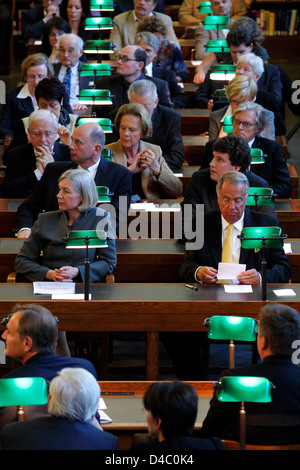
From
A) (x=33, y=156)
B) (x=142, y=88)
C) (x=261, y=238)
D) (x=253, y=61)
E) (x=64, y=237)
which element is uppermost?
(x=253, y=61)

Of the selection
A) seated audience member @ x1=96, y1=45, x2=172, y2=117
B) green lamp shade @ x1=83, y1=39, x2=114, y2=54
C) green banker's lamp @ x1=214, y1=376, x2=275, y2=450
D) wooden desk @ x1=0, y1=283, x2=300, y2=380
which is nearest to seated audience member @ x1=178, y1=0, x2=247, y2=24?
green lamp shade @ x1=83, y1=39, x2=114, y2=54

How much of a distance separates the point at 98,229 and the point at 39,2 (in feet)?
25.1

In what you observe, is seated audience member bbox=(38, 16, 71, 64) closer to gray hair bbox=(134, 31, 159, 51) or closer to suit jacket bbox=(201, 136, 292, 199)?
gray hair bbox=(134, 31, 159, 51)

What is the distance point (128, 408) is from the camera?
4223 millimetres

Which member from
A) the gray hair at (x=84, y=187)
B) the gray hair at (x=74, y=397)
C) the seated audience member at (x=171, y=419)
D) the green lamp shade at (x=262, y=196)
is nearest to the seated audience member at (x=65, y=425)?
the gray hair at (x=74, y=397)

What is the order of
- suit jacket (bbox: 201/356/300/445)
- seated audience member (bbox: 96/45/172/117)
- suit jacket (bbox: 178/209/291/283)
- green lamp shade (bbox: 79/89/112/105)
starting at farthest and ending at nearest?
seated audience member (bbox: 96/45/172/117), green lamp shade (bbox: 79/89/112/105), suit jacket (bbox: 178/209/291/283), suit jacket (bbox: 201/356/300/445)

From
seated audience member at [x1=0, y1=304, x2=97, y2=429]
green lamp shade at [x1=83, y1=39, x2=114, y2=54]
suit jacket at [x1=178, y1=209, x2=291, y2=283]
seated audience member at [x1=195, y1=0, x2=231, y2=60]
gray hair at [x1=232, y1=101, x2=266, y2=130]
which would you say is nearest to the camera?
seated audience member at [x1=0, y1=304, x2=97, y2=429]

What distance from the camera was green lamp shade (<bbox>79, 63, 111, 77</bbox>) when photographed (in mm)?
7902

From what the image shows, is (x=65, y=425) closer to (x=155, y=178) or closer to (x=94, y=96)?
(x=155, y=178)

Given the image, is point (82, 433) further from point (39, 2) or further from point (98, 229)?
point (39, 2)

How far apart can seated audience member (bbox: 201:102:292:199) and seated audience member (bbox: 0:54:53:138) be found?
→ 1.81 meters

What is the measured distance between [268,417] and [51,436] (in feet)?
2.96

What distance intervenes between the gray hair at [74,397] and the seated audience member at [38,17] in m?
7.43

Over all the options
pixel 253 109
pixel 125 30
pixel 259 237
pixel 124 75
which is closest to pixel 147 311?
pixel 259 237
